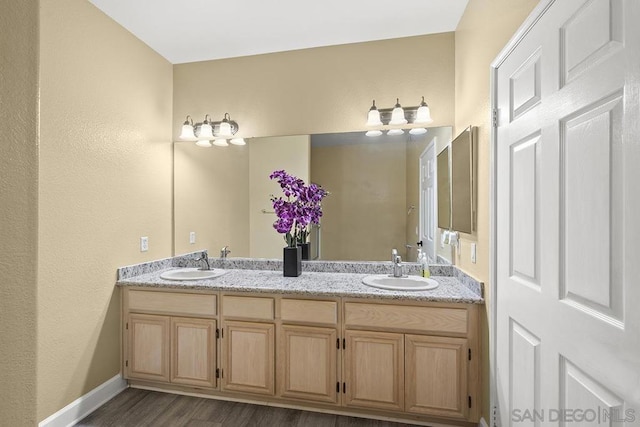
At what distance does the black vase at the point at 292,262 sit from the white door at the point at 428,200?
0.98m

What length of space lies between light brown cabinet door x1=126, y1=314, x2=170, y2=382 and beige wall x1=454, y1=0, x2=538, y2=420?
2.08m

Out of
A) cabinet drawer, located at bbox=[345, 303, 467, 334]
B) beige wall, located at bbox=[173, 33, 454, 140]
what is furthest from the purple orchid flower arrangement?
cabinet drawer, located at bbox=[345, 303, 467, 334]

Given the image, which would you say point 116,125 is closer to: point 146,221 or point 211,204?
point 146,221

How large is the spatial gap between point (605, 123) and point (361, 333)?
5.08 feet

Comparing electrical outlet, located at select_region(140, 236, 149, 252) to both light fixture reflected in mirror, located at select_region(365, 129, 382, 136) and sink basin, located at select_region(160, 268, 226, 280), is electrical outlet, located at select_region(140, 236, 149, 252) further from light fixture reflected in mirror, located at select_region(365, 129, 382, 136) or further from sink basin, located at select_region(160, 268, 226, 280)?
light fixture reflected in mirror, located at select_region(365, 129, 382, 136)

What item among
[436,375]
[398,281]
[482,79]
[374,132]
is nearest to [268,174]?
[374,132]

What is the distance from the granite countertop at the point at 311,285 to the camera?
6.17 ft

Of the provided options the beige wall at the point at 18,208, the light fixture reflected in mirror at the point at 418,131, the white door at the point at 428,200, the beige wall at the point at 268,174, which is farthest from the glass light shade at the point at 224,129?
the beige wall at the point at 18,208

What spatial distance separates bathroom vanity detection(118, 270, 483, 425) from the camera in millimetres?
1848

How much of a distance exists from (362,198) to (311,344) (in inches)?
46.4

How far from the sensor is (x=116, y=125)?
7.49ft

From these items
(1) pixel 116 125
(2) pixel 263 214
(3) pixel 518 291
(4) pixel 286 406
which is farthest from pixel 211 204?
(3) pixel 518 291

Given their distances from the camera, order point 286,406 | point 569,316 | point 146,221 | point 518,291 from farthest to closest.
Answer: point 146,221, point 286,406, point 518,291, point 569,316

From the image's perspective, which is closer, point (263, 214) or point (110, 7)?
point (110, 7)
